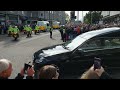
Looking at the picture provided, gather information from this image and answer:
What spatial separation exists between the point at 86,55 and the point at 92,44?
1.31ft

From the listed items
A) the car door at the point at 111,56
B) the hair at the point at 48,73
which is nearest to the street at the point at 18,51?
the car door at the point at 111,56

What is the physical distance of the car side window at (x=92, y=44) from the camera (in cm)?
649

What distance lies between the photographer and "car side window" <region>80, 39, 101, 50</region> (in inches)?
256

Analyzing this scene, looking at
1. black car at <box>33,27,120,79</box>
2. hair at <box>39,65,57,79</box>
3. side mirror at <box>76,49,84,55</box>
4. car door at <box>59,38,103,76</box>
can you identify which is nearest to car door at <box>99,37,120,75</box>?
black car at <box>33,27,120,79</box>

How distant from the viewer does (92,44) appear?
654 centimetres

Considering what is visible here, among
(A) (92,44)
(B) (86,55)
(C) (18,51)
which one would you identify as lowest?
(C) (18,51)

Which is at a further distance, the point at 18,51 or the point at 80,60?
the point at 18,51

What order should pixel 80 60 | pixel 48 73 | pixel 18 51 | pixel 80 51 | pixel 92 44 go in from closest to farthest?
pixel 48 73, pixel 80 60, pixel 80 51, pixel 92 44, pixel 18 51

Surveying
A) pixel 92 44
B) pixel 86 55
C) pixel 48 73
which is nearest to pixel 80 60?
pixel 86 55

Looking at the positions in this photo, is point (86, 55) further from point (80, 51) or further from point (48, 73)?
point (48, 73)
